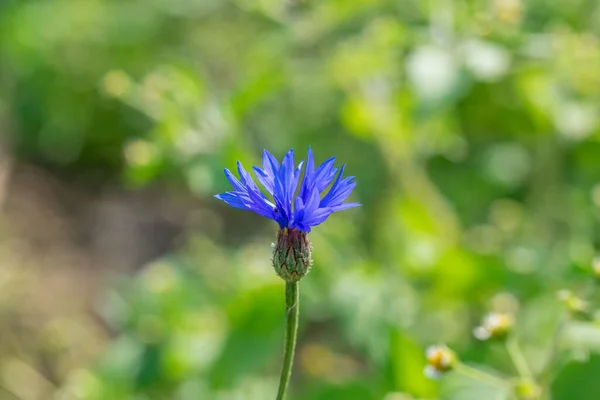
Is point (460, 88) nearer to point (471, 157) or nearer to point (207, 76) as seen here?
point (471, 157)

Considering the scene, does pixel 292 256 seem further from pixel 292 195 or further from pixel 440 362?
pixel 440 362

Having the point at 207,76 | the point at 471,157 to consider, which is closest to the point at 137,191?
the point at 207,76

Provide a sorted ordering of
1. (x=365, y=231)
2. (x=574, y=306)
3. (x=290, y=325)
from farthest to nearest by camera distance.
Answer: (x=365, y=231)
(x=574, y=306)
(x=290, y=325)

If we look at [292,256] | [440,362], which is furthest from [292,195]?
[440,362]

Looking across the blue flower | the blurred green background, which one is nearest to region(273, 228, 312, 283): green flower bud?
the blue flower

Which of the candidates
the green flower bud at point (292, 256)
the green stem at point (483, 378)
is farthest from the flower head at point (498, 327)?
the green flower bud at point (292, 256)

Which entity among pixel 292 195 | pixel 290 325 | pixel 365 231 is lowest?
pixel 290 325

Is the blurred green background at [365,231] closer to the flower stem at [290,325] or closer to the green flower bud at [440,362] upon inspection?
the green flower bud at [440,362]

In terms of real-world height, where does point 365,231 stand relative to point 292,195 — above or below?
above
